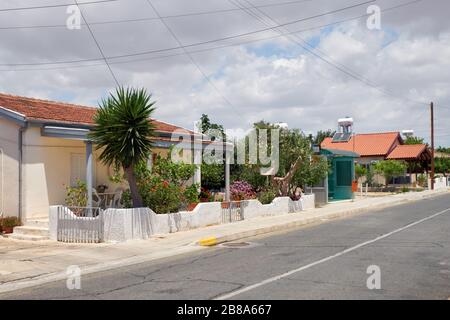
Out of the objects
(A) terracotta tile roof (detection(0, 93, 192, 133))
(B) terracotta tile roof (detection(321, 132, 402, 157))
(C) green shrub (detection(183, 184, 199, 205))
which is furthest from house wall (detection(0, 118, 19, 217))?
(B) terracotta tile roof (detection(321, 132, 402, 157))

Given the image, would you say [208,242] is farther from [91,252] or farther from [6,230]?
[6,230]

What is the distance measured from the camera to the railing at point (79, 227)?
1420cm

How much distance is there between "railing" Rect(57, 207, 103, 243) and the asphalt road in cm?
322

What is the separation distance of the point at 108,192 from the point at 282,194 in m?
8.56

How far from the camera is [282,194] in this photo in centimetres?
2373

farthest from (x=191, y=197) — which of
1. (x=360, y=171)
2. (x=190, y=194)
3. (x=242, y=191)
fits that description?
(x=360, y=171)

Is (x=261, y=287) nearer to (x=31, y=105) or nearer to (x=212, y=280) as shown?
(x=212, y=280)

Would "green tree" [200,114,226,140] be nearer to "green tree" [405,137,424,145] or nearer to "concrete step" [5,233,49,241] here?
"concrete step" [5,233,49,241]

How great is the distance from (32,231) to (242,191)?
9355 mm

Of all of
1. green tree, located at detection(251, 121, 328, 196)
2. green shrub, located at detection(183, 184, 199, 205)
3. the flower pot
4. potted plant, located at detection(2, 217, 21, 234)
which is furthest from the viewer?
green tree, located at detection(251, 121, 328, 196)

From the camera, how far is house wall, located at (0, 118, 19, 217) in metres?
15.6

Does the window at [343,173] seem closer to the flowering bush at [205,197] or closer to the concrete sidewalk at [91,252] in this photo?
the flowering bush at [205,197]
